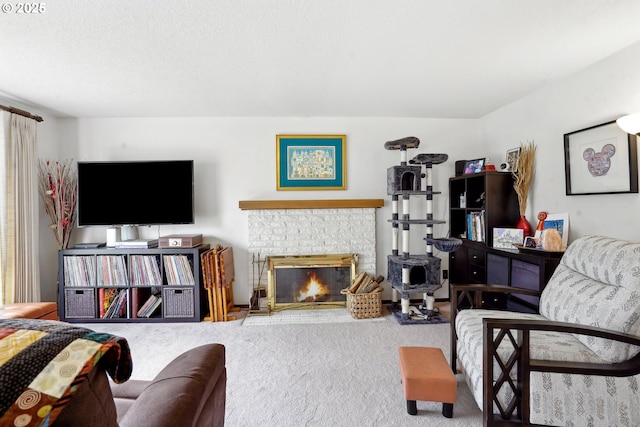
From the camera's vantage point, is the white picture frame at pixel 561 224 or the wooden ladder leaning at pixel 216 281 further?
the wooden ladder leaning at pixel 216 281

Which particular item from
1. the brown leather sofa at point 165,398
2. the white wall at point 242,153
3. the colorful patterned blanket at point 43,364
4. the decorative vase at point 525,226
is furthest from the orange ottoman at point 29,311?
the decorative vase at point 525,226

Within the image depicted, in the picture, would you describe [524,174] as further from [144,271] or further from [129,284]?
[129,284]

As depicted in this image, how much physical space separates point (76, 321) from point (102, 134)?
2.06 m

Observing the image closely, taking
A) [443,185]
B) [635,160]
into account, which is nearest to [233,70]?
[443,185]

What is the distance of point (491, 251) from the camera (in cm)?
267

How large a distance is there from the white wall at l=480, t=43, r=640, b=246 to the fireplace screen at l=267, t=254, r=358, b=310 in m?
1.98

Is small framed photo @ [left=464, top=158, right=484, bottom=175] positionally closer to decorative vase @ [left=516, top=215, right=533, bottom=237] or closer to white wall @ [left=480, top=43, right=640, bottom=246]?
white wall @ [left=480, top=43, right=640, bottom=246]

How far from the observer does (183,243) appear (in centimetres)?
294

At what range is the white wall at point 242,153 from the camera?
324 centimetres

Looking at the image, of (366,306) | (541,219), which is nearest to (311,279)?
(366,306)

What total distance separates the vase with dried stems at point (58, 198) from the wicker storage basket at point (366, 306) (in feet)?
10.4

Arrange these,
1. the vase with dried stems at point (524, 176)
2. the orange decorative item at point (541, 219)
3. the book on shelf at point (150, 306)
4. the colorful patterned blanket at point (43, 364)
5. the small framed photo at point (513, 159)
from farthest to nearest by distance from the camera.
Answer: the book on shelf at point (150, 306) < the small framed photo at point (513, 159) < the vase with dried stems at point (524, 176) < the orange decorative item at point (541, 219) < the colorful patterned blanket at point (43, 364)

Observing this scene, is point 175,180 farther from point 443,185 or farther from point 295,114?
point 443,185

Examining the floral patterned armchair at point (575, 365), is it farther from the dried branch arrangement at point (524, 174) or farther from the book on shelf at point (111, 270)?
the book on shelf at point (111, 270)
